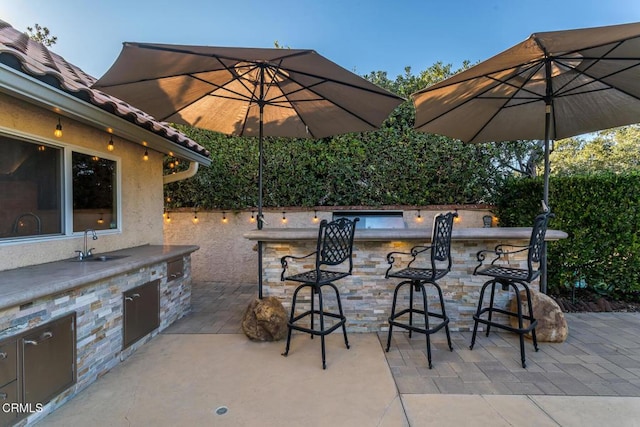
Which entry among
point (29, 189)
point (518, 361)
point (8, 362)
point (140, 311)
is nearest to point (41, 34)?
point (29, 189)

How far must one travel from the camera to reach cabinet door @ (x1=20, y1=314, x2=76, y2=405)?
79.2 inches

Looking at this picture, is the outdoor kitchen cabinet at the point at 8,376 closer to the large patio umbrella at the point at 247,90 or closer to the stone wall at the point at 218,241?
the large patio umbrella at the point at 247,90

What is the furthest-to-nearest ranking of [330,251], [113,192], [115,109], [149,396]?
[113,192], [115,109], [330,251], [149,396]

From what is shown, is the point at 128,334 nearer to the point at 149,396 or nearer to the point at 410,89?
the point at 149,396

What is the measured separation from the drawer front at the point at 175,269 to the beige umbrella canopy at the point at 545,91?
3.60 metres

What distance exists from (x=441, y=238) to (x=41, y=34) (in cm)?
1436

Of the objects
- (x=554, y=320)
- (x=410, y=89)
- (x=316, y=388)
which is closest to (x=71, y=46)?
(x=410, y=89)

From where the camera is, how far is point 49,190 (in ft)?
10.3

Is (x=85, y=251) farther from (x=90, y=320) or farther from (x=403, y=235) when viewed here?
(x=403, y=235)

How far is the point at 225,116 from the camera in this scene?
411 centimetres

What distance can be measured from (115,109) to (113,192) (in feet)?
4.78

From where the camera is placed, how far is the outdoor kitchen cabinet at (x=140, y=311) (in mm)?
2990

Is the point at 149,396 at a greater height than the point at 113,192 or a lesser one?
lesser

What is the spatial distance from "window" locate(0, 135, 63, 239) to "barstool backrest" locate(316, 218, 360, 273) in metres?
2.88
